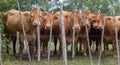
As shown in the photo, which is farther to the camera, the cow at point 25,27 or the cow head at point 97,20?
the cow head at point 97,20

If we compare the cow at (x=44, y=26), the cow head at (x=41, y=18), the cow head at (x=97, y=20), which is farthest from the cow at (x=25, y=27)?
the cow head at (x=97, y=20)

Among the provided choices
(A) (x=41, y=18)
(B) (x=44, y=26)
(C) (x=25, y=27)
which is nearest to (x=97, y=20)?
(B) (x=44, y=26)

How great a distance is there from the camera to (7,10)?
1566cm

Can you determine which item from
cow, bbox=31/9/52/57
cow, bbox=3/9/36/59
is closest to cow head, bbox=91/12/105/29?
→ cow, bbox=31/9/52/57

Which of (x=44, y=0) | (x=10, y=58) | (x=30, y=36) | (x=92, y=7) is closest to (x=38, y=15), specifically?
(x=30, y=36)

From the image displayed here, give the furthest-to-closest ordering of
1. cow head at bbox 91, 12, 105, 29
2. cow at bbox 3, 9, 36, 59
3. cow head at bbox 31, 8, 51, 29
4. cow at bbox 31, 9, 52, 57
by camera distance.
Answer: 1. cow head at bbox 91, 12, 105, 29
2. cow at bbox 31, 9, 52, 57
3. cow at bbox 3, 9, 36, 59
4. cow head at bbox 31, 8, 51, 29

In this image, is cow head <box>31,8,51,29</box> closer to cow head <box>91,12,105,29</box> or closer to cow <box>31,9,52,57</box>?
cow <box>31,9,52,57</box>

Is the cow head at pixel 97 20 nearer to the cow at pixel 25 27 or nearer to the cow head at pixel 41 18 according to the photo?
the cow head at pixel 41 18

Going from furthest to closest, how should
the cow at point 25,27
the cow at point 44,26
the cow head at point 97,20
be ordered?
1. the cow head at point 97,20
2. the cow at point 44,26
3. the cow at point 25,27

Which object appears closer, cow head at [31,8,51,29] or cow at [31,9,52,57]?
cow head at [31,8,51,29]

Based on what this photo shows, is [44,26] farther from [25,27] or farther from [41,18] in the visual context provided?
[25,27]

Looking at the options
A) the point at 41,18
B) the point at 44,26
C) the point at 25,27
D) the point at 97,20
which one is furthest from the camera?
the point at 97,20

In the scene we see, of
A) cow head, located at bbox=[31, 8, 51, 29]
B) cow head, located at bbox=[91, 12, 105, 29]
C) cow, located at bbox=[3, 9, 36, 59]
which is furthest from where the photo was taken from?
cow head, located at bbox=[91, 12, 105, 29]

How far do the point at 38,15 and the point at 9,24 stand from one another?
1.95 metres
